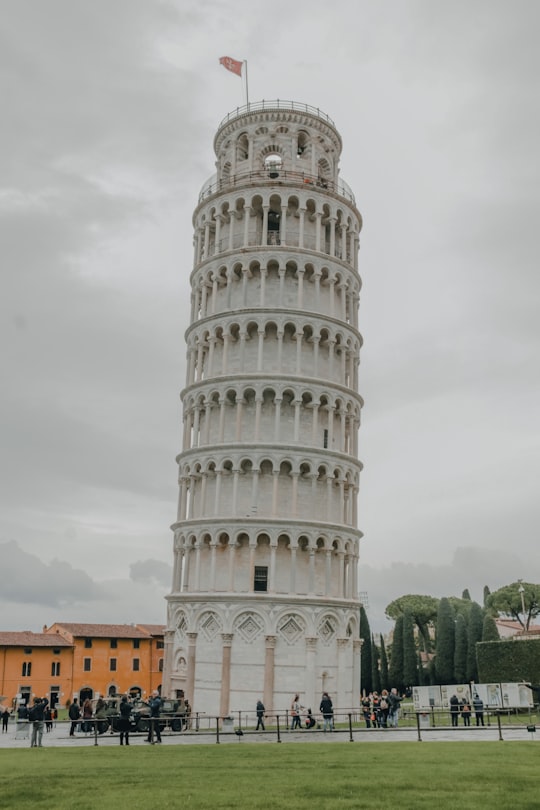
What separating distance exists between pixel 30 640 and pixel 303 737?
63.5m

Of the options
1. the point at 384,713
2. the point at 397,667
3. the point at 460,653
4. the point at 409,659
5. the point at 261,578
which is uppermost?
the point at 261,578

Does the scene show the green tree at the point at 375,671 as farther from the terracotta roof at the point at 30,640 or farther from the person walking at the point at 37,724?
the person walking at the point at 37,724

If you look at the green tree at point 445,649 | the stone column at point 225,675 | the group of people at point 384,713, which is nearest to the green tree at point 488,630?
the green tree at point 445,649

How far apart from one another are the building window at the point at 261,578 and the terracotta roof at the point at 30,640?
162 ft

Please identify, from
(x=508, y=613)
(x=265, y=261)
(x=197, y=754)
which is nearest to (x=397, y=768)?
(x=197, y=754)

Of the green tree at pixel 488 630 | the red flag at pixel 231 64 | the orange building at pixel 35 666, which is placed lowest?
the orange building at pixel 35 666

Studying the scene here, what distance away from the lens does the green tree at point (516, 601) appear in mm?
110000

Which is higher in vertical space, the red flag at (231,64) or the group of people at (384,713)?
the red flag at (231,64)

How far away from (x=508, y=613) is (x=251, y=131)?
8288 cm

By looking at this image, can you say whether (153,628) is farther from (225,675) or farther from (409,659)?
(225,675)

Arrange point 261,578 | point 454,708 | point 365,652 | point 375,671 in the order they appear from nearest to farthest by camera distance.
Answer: point 454,708 < point 261,578 < point 365,652 < point 375,671

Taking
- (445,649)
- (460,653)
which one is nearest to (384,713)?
(460,653)

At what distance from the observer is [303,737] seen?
35.3 m

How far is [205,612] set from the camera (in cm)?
5069
